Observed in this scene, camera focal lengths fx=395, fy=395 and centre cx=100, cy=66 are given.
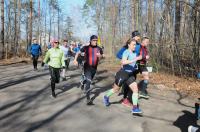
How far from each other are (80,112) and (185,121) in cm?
259

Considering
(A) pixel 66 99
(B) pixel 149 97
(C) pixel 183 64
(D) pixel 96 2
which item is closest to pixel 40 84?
(A) pixel 66 99

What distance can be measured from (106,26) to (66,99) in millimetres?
51136

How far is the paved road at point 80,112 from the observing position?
8.36m

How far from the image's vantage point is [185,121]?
931cm

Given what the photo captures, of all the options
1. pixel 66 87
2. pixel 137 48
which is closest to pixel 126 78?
pixel 137 48

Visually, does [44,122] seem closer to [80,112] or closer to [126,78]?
[80,112]

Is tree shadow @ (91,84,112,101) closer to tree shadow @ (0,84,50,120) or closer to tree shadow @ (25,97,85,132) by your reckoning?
tree shadow @ (0,84,50,120)

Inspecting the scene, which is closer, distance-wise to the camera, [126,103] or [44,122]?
[44,122]

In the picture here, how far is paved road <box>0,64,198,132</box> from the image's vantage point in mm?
8359

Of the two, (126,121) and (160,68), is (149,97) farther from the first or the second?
(160,68)

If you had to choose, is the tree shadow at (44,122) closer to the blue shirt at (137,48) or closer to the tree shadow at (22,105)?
the tree shadow at (22,105)

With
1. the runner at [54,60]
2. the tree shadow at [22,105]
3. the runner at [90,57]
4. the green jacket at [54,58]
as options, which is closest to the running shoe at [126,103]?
the runner at [90,57]

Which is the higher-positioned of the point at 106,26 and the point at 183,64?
the point at 106,26

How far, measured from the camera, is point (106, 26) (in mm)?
62469
